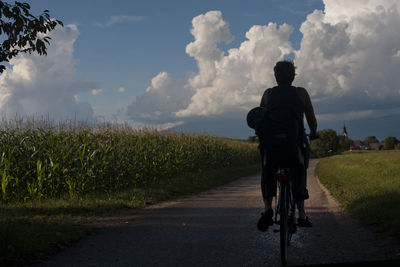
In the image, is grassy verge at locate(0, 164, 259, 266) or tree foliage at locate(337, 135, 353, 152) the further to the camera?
tree foliage at locate(337, 135, 353, 152)

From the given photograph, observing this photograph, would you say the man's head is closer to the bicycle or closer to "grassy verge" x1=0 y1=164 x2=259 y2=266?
the bicycle

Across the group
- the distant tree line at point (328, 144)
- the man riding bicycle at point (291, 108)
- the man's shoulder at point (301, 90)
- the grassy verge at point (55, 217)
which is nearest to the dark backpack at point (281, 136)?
the man riding bicycle at point (291, 108)

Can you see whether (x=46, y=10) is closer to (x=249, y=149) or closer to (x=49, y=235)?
(x=49, y=235)

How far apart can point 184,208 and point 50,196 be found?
4.11 meters

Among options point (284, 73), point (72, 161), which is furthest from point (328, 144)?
point (284, 73)

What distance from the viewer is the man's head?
5.22 metres

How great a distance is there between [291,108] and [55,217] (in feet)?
18.9

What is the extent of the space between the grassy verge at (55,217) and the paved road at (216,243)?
36cm

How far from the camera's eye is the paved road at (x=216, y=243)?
4922 mm

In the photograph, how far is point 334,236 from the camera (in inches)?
239

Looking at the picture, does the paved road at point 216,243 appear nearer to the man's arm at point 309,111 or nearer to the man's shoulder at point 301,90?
the man's arm at point 309,111

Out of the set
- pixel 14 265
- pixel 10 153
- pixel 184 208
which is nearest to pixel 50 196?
pixel 10 153

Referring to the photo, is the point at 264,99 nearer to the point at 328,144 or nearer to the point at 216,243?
the point at 216,243

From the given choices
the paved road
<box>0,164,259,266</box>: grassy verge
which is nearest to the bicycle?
the paved road
